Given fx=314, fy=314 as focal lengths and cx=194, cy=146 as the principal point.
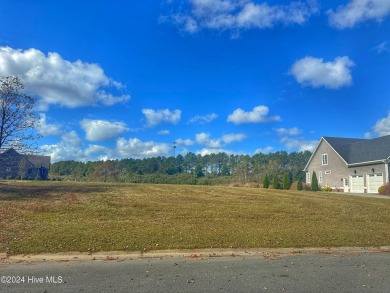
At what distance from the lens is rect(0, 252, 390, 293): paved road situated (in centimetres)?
568

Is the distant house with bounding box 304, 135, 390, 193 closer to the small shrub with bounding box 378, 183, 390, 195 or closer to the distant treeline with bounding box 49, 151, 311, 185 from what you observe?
the small shrub with bounding box 378, 183, 390, 195

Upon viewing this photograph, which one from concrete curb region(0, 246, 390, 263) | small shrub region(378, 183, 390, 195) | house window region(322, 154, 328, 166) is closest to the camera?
concrete curb region(0, 246, 390, 263)

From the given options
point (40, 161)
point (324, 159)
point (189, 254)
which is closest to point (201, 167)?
point (40, 161)

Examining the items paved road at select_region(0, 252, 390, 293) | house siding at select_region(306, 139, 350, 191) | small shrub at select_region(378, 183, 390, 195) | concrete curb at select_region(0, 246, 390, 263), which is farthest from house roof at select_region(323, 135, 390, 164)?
paved road at select_region(0, 252, 390, 293)

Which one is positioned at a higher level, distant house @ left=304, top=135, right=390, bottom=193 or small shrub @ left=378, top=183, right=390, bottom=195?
distant house @ left=304, top=135, right=390, bottom=193

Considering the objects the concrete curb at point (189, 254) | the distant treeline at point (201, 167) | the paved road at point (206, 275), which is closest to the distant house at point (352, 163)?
the distant treeline at point (201, 167)

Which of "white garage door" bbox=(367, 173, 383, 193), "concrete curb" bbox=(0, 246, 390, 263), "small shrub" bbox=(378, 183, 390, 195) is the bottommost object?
"concrete curb" bbox=(0, 246, 390, 263)

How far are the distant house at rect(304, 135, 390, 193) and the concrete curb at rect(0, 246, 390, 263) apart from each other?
965 inches

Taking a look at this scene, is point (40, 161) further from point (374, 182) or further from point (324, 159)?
point (374, 182)

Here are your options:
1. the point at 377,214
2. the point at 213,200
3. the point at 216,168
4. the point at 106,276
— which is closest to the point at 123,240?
the point at 106,276

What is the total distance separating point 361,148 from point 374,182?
5.84 meters

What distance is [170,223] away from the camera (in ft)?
→ 37.3

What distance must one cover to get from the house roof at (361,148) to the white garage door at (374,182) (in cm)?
163

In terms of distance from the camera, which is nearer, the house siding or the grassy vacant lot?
the grassy vacant lot
